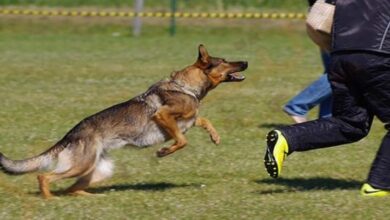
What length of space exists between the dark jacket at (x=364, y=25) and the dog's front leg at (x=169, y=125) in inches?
52.1

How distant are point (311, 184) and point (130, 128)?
4.79 feet

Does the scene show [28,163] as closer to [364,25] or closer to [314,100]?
[364,25]

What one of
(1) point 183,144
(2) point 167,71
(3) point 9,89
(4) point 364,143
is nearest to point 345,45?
(1) point 183,144

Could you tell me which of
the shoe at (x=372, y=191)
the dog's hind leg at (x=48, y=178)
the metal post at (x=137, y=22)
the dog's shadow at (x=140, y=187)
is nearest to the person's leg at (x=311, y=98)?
the dog's shadow at (x=140, y=187)

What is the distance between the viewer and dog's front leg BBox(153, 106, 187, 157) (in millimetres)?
7012

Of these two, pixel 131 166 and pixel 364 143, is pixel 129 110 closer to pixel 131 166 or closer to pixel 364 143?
pixel 131 166

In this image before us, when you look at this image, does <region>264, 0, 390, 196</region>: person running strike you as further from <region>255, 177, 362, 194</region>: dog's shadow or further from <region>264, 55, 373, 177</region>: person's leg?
<region>255, 177, 362, 194</region>: dog's shadow

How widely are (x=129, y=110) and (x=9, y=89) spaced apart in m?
6.04

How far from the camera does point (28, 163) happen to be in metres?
6.80

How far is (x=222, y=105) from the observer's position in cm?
1166

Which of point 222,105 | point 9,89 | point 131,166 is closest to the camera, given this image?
point 131,166

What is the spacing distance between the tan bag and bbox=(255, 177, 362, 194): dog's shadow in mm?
1061

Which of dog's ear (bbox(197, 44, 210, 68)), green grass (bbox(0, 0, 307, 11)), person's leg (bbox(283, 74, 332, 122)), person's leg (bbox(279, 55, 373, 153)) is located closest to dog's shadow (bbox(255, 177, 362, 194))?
person's leg (bbox(279, 55, 373, 153))

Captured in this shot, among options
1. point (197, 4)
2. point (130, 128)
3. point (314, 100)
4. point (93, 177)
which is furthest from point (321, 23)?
point (197, 4)
